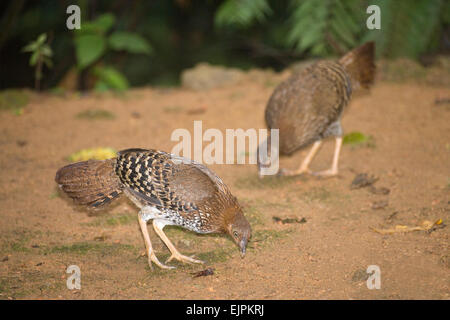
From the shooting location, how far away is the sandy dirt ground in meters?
4.23

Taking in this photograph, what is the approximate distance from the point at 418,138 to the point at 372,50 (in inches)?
56.1

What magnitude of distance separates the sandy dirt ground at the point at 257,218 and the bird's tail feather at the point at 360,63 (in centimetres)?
82

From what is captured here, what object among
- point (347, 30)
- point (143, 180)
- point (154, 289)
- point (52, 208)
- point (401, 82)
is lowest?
point (154, 289)

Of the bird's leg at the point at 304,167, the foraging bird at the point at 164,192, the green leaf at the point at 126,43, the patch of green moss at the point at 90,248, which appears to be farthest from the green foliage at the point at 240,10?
the patch of green moss at the point at 90,248

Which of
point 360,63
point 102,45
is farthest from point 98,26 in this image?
point 360,63

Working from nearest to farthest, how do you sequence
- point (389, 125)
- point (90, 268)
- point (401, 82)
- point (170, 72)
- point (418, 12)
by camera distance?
point (90, 268), point (389, 125), point (401, 82), point (418, 12), point (170, 72)

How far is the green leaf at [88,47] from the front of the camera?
30.9 feet

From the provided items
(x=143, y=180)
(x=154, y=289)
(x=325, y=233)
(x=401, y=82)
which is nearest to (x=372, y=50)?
(x=401, y=82)

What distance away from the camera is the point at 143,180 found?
479cm

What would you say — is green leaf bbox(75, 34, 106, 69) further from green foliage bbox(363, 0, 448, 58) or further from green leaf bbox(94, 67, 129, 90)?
green foliage bbox(363, 0, 448, 58)

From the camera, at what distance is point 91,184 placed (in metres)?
5.04

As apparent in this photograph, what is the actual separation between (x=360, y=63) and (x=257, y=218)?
3.14 meters

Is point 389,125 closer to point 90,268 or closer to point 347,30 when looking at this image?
point 347,30

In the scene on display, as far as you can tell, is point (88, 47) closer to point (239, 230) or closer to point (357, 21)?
point (357, 21)
